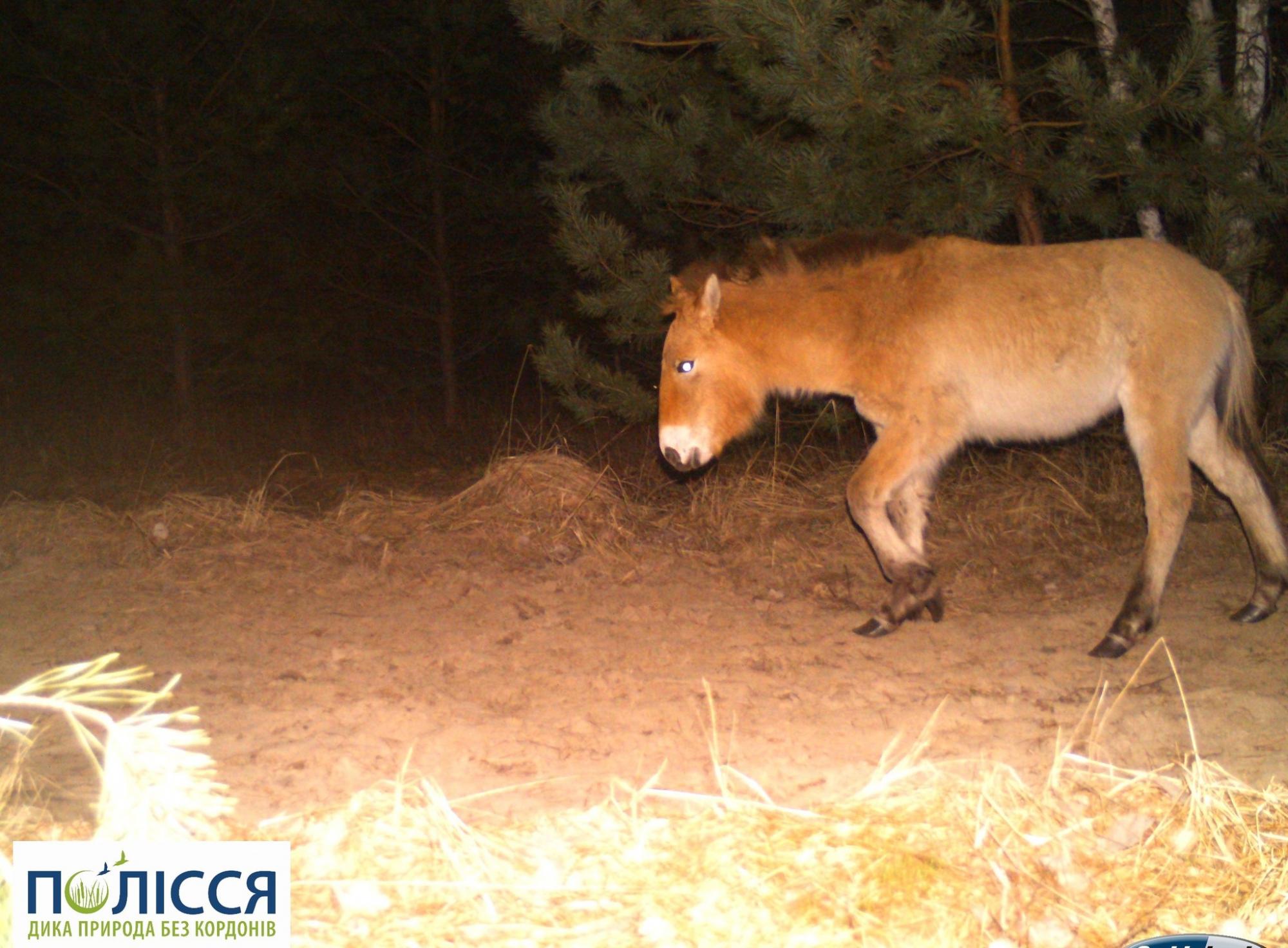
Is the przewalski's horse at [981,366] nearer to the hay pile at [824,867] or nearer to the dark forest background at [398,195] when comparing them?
the dark forest background at [398,195]

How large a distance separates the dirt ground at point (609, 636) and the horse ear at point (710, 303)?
1.72 metres

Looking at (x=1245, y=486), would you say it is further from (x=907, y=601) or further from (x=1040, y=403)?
(x=907, y=601)

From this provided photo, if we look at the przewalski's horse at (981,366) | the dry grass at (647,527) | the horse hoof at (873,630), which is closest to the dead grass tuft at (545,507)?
the dry grass at (647,527)

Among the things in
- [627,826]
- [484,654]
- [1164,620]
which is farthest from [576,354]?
[627,826]

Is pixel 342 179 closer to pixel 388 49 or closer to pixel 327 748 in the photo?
pixel 388 49

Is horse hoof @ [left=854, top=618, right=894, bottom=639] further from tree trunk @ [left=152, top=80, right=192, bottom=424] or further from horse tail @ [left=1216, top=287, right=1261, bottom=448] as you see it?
tree trunk @ [left=152, top=80, right=192, bottom=424]

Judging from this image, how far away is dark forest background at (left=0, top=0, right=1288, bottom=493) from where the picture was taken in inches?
296

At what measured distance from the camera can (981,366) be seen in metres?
6.04

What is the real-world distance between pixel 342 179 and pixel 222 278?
2569 millimetres

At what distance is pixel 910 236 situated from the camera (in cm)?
642

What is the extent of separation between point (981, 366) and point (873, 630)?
1.71 metres

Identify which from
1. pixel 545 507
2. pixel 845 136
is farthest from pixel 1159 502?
pixel 545 507

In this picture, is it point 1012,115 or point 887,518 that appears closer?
point 887,518

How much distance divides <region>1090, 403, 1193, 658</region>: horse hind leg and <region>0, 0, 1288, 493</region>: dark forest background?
2214 mm
